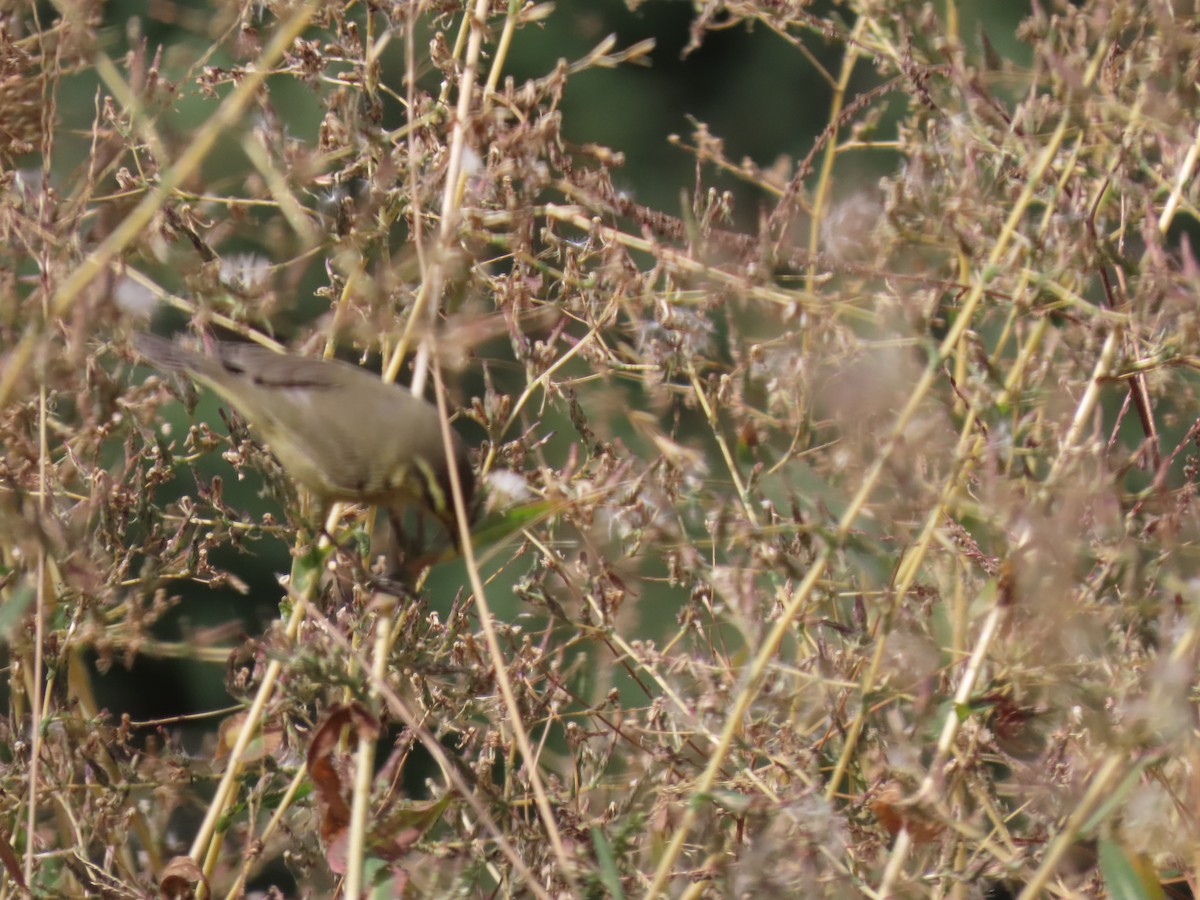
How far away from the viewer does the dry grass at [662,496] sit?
59 centimetres

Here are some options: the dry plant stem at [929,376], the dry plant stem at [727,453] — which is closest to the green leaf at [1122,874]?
the dry plant stem at [929,376]

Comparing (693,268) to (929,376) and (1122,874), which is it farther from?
(1122,874)

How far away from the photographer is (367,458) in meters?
0.74

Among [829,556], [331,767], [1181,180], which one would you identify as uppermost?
[1181,180]

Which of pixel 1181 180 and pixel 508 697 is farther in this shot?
pixel 1181 180

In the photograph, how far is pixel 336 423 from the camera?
0.78 metres

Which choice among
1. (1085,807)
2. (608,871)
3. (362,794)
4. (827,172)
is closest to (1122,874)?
(1085,807)

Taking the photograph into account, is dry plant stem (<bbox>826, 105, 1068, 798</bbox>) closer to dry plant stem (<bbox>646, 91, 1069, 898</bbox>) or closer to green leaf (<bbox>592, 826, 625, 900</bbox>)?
dry plant stem (<bbox>646, 91, 1069, 898</bbox>)

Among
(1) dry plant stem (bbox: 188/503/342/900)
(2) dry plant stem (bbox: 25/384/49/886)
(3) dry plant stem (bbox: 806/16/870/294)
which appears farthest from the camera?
(3) dry plant stem (bbox: 806/16/870/294)

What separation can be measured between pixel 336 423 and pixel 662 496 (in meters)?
0.21

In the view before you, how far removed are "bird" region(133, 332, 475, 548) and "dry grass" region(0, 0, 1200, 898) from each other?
0.06 ft

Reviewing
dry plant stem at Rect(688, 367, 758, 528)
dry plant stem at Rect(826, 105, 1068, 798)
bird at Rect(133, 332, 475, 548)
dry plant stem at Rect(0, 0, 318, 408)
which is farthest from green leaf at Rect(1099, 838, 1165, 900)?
dry plant stem at Rect(0, 0, 318, 408)

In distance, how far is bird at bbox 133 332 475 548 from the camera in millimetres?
733

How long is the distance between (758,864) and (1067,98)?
345 millimetres
